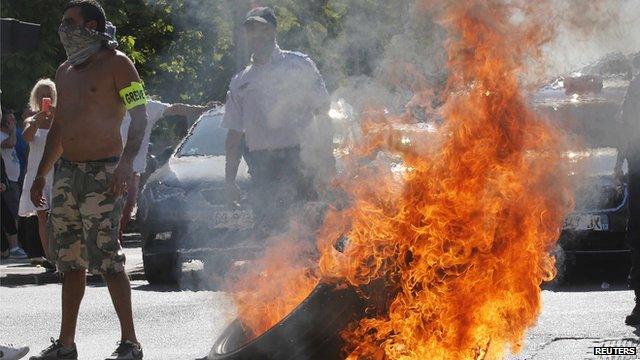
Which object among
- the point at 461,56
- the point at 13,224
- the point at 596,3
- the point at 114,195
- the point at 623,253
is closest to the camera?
the point at 461,56

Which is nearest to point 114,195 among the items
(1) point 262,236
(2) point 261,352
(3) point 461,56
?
(1) point 262,236

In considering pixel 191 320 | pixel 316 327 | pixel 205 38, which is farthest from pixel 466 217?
pixel 205 38

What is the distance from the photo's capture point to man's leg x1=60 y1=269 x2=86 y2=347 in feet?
23.7

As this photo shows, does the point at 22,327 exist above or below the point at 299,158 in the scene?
below

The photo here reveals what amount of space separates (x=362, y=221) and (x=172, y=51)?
10.8 meters

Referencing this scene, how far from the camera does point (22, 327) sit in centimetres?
916

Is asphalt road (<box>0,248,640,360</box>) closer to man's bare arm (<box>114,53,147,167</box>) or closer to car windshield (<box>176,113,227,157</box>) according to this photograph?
man's bare arm (<box>114,53,147,167</box>)

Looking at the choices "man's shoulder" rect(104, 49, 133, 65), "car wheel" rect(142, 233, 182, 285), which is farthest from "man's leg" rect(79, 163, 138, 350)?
"car wheel" rect(142, 233, 182, 285)

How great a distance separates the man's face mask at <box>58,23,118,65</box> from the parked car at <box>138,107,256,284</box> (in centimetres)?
342

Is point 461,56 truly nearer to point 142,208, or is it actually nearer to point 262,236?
point 262,236

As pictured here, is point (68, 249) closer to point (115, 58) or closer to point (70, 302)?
point (70, 302)

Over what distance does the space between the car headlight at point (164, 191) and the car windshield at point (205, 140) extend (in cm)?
86

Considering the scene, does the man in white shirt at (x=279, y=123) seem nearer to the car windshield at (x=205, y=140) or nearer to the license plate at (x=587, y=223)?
the license plate at (x=587, y=223)

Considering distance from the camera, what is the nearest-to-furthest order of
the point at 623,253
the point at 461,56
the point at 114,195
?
the point at 461,56, the point at 114,195, the point at 623,253
